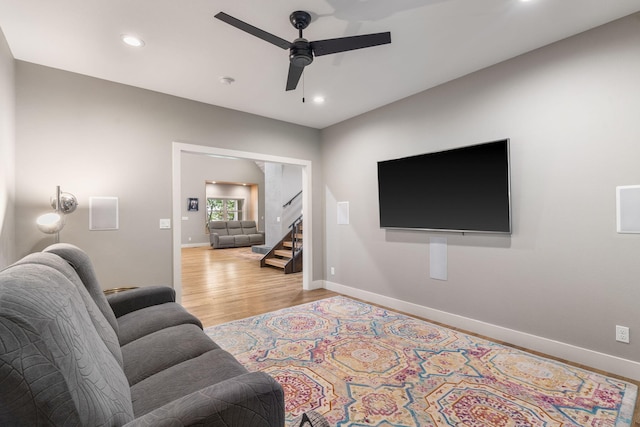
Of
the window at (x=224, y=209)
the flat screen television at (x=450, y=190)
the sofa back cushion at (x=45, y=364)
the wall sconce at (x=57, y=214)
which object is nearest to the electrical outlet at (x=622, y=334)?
the flat screen television at (x=450, y=190)

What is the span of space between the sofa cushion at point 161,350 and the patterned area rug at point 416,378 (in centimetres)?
78

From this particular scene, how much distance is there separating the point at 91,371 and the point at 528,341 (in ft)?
11.4

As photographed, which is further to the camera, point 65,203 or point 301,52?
point 65,203

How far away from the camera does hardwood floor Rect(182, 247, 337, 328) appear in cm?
416

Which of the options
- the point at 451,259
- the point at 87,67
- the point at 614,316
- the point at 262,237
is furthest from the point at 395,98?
the point at 262,237

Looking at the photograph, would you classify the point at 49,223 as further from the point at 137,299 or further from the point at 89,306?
the point at 89,306

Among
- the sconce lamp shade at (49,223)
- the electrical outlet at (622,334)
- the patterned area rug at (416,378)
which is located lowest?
the patterned area rug at (416,378)

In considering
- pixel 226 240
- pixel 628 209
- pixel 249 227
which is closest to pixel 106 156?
pixel 628 209

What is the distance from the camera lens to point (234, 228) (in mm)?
12734

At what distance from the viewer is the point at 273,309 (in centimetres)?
420

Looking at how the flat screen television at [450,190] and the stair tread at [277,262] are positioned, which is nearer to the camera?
the flat screen television at [450,190]

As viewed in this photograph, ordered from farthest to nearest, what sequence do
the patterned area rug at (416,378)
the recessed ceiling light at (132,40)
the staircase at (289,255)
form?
the staircase at (289,255), the recessed ceiling light at (132,40), the patterned area rug at (416,378)

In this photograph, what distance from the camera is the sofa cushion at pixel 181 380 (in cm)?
128

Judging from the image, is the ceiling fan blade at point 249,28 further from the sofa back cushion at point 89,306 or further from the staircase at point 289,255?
the staircase at point 289,255
